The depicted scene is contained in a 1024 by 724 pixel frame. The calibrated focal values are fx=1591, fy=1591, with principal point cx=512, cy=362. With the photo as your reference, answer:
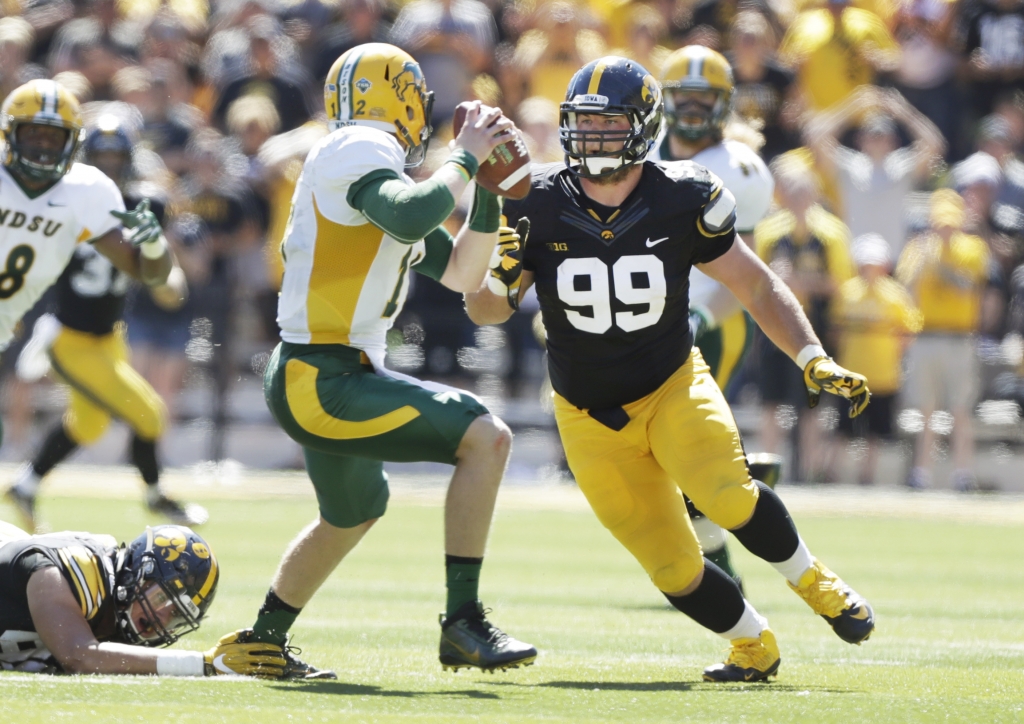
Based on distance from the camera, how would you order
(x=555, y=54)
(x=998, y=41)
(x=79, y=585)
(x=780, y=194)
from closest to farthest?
(x=79, y=585) → (x=780, y=194) → (x=998, y=41) → (x=555, y=54)

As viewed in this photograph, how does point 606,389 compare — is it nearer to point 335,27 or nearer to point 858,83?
point 858,83

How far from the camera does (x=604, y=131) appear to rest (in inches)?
200

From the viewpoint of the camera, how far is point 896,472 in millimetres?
12977

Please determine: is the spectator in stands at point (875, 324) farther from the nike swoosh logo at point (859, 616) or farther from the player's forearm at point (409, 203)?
the player's forearm at point (409, 203)

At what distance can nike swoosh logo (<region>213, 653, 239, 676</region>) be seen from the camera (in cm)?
483

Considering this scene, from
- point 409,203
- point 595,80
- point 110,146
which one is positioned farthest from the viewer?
point 110,146

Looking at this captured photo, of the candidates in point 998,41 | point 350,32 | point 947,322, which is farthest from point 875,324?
point 350,32

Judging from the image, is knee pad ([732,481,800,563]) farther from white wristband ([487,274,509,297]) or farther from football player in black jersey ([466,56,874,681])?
white wristband ([487,274,509,297])

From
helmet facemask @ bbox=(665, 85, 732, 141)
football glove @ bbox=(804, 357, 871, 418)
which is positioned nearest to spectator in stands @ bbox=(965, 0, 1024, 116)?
helmet facemask @ bbox=(665, 85, 732, 141)

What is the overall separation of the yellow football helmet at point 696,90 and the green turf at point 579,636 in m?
2.21

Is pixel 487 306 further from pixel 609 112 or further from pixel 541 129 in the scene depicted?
pixel 541 129

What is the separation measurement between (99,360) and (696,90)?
4418mm

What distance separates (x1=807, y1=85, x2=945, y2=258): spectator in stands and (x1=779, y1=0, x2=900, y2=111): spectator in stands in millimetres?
180

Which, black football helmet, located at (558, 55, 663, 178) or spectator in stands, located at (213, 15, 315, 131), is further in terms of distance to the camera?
spectator in stands, located at (213, 15, 315, 131)
